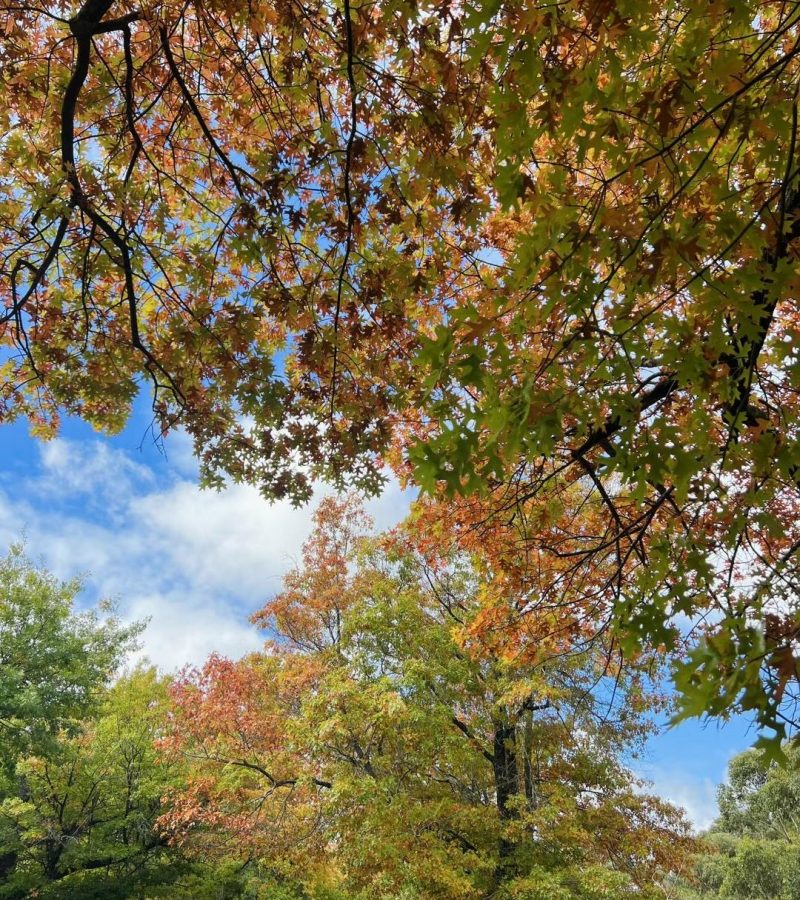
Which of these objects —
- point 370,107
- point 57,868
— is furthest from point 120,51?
point 57,868

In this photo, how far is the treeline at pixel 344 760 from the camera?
8305mm

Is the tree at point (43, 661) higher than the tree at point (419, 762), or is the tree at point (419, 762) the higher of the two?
the tree at point (43, 661)

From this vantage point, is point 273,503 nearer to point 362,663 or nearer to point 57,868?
point 362,663

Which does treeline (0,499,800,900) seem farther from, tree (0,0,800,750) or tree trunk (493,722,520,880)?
tree (0,0,800,750)

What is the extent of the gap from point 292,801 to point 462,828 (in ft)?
9.89

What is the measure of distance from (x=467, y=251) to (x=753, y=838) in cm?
2672

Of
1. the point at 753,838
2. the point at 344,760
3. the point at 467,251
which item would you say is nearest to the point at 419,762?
the point at 344,760

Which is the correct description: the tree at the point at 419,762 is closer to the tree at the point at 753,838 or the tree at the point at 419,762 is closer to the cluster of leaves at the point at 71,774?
the cluster of leaves at the point at 71,774

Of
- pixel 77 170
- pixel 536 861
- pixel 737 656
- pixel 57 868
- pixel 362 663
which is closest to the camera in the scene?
pixel 737 656

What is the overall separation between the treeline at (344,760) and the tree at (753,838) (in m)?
11.1

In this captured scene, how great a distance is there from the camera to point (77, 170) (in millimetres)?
3756

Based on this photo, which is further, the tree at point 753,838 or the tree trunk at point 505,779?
the tree at point 753,838

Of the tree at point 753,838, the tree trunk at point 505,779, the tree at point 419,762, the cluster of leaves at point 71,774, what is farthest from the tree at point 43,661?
the tree at point 753,838

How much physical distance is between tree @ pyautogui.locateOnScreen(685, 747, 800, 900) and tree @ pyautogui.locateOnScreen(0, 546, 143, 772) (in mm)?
17180
